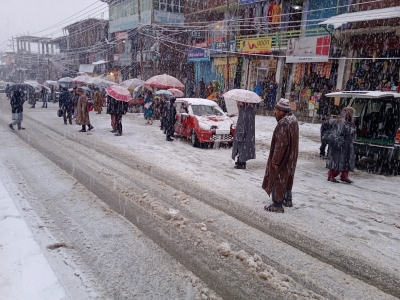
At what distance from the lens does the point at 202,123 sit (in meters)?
10.2

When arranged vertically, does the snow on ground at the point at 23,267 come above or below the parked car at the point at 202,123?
below

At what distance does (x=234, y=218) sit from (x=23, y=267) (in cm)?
285

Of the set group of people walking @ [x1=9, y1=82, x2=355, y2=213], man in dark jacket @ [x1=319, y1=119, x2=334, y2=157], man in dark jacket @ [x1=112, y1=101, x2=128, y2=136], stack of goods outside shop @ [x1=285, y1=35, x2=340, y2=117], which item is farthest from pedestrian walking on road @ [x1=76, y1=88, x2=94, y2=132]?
stack of goods outside shop @ [x1=285, y1=35, x2=340, y2=117]

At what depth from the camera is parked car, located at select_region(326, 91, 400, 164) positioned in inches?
291

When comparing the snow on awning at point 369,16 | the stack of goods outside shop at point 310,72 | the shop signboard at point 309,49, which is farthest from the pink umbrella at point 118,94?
the shop signboard at point 309,49

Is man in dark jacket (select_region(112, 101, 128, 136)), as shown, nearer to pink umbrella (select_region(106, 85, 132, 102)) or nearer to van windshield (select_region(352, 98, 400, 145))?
pink umbrella (select_region(106, 85, 132, 102))

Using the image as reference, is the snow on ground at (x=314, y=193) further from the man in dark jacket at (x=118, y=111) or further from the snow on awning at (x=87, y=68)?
the snow on awning at (x=87, y=68)

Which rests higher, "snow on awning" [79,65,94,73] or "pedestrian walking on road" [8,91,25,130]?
"snow on awning" [79,65,94,73]

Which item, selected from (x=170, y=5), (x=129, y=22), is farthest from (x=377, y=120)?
(x=129, y=22)

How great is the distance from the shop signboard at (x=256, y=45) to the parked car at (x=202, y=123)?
1089 centimetres

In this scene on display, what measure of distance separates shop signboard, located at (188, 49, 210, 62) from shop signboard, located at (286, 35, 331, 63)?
361 inches

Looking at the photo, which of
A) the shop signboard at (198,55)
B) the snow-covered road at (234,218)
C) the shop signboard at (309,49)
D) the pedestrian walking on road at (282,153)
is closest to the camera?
the snow-covered road at (234,218)

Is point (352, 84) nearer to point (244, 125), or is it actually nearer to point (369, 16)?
point (369, 16)

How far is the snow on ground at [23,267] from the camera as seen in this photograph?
271cm
